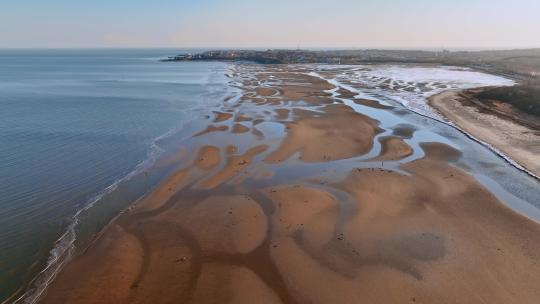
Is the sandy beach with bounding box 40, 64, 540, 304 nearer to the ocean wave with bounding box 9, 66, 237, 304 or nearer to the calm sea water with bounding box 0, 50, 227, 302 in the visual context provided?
the ocean wave with bounding box 9, 66, 237, 304

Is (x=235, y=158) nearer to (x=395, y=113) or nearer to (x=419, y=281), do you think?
(x=419, y=281)

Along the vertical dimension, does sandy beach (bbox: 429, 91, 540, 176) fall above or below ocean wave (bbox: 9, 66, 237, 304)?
below

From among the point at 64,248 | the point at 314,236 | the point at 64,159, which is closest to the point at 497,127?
the point at 314,236

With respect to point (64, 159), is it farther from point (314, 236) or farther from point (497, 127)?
point (497, 127)

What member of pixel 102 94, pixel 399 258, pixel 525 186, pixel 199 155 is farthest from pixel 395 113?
pixel 102 94

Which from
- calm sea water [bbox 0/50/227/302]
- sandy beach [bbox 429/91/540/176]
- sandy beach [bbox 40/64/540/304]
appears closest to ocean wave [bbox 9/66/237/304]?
calm sea water [bbox 0/50/227/302]
